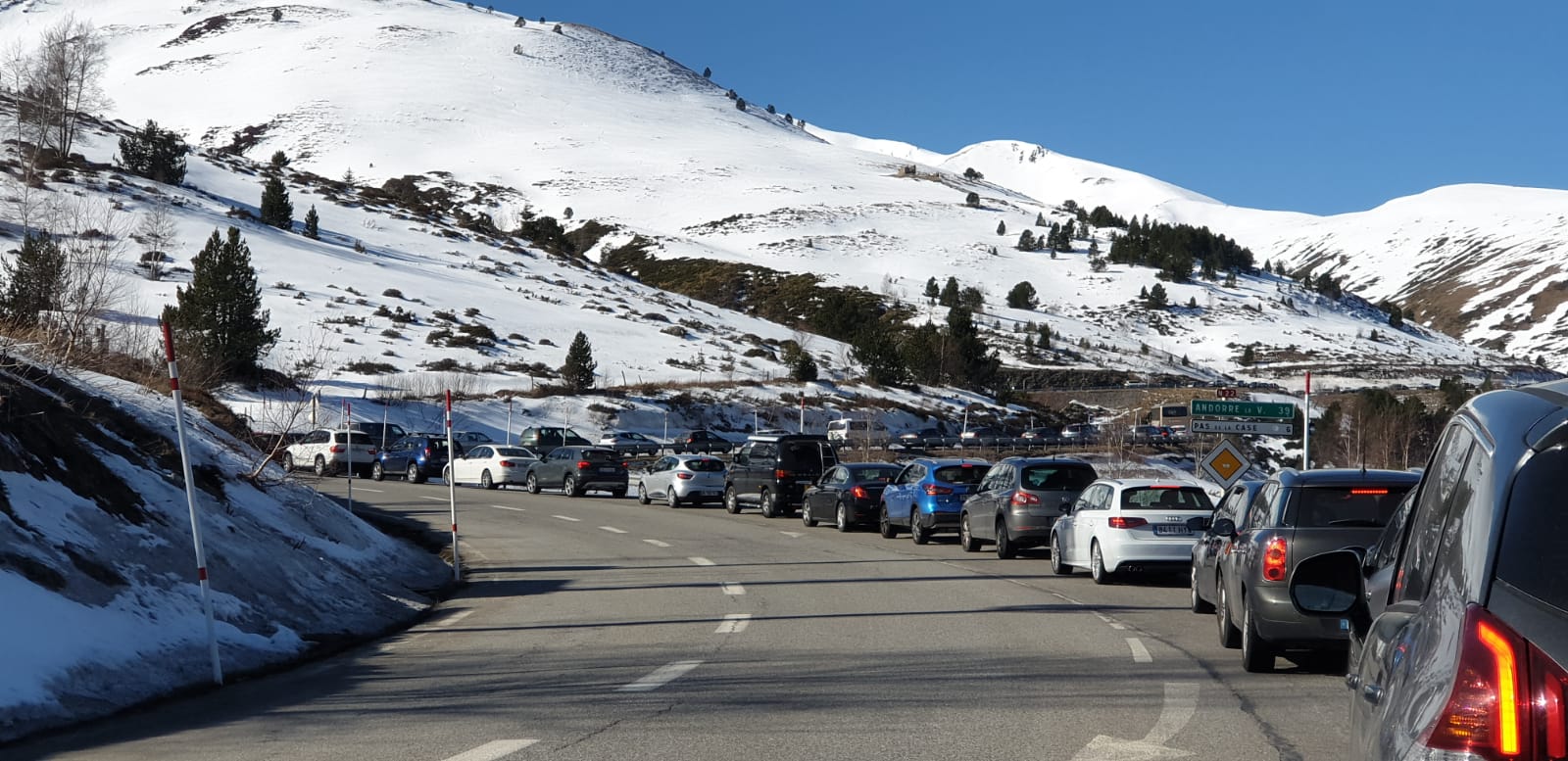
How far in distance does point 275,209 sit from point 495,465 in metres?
71.7

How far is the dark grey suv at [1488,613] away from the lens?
2.75 metres

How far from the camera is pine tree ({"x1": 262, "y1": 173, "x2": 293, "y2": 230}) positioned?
108625 millimetres

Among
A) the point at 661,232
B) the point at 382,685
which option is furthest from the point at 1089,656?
the point at 661,232

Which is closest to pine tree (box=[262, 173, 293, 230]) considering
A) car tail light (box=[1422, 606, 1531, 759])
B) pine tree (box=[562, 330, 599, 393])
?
pine tree (box=[562, 330, 599, 393])

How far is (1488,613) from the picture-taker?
9.55 feet

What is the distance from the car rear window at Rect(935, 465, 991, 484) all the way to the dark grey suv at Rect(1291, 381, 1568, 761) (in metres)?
22.6

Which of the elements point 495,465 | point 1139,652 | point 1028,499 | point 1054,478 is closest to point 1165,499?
point 1028,499

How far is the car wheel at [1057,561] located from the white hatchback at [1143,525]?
0.89 metres

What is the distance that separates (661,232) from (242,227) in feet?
257

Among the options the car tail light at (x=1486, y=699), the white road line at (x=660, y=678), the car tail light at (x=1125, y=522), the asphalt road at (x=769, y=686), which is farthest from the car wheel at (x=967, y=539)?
the car tail light at (x=1486, y=699)

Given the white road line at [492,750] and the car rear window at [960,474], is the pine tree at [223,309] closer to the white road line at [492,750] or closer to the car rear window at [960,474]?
the car rear window at [960,474]

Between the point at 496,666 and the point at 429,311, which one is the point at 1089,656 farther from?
the point at 429,311

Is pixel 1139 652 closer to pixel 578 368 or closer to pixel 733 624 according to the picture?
pixel 733 624

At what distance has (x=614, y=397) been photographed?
3041 inches
